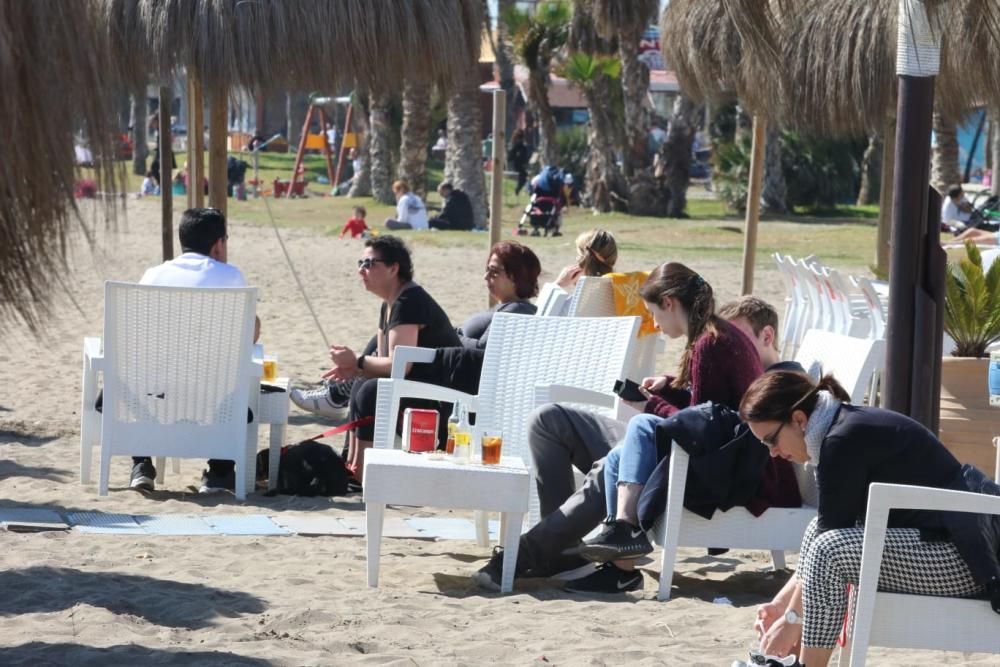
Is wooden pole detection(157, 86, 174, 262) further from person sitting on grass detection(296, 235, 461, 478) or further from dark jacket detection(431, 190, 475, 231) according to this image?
dark jacket detection(431, 190, 475, 231)

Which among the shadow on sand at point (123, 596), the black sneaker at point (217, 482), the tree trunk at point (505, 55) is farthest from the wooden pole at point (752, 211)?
the tree trunk at point (505, 55)

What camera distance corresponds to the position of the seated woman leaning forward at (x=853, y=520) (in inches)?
141

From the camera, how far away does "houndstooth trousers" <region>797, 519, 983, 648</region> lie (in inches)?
141

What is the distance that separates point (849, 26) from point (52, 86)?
27.0ft

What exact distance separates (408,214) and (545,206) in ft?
7.18

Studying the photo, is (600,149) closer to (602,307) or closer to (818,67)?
(818,67)

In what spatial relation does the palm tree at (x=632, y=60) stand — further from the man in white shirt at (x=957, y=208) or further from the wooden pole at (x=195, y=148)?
the wooden pole at (x=195, y=148)

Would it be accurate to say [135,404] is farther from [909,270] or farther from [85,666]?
[909,270]

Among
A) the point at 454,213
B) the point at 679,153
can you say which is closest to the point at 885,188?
the point at 454,213

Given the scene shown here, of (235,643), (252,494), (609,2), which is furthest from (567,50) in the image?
(235,643)

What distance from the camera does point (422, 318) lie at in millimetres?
6629

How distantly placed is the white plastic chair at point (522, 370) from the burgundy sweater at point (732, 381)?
96 cm

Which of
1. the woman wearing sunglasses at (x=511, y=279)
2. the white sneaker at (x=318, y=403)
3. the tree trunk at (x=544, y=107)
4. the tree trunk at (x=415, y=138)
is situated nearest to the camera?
the woman wearing sunglasses at (x=511, y=279)

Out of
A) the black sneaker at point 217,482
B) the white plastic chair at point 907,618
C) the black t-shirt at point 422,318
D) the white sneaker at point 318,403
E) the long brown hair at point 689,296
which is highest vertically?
the long brown hair at point 689,296
